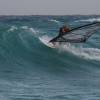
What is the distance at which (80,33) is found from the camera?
2588cm

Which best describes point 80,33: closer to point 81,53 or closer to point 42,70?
point 42,70

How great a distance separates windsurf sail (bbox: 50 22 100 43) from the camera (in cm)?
2555

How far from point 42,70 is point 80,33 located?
2.87 meters

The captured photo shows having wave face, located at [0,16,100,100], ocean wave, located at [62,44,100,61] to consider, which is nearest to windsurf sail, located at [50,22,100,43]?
wave face, located at [0,16,100,100]

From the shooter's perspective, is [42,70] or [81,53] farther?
[81,53]

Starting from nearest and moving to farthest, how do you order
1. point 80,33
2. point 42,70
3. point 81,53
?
point 42,70
point 80,33
point 81,53

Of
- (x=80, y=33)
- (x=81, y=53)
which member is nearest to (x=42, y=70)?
(x=80, y=33)

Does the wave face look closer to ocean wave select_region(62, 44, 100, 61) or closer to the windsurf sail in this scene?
ocean wave select_region(62, 44, 100, 61)

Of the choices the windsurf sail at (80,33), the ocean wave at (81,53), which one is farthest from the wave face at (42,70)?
the windsurf sail at (80,33)

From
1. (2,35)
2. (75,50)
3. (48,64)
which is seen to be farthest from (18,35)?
(48,64)

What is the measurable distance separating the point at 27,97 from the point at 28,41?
13652mm

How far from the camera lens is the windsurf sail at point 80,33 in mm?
25547

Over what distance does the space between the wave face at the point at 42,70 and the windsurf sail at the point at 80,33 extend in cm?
113

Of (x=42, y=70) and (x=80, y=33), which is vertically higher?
(x=80, y=33)
